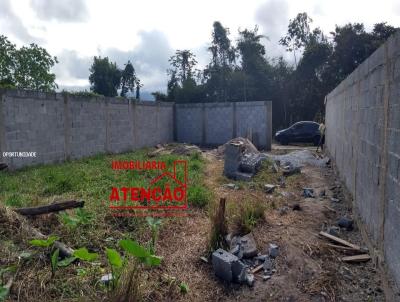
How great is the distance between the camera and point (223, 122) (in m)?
16.4

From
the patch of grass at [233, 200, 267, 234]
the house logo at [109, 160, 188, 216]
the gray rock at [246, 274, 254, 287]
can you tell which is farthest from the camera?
the house logo at [109, 160, 188, 216]

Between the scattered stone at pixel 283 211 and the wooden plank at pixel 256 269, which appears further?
the scattered stone at pixel 283 211

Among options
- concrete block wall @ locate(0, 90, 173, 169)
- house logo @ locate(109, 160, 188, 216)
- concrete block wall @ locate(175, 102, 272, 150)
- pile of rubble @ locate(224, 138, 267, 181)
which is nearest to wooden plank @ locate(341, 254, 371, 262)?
house logo @ locate(109, 160, 188, 216)

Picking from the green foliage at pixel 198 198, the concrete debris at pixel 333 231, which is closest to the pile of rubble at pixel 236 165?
the green foliage at pixel 198 198

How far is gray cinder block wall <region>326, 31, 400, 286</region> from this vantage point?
262 cm

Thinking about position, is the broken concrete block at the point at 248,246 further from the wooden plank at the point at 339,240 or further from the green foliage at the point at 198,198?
the green foliage at the point at 198,198

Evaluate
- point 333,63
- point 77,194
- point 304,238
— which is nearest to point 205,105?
point 333,63

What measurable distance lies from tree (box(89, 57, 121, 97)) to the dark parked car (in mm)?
17083

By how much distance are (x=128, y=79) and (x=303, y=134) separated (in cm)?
1916

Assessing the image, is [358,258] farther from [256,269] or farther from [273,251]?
[256,269]

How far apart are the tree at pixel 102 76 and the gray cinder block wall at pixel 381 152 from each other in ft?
85.2

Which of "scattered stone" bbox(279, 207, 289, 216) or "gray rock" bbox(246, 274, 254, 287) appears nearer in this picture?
"gray rock" bbox(246, 274, 254, 287)

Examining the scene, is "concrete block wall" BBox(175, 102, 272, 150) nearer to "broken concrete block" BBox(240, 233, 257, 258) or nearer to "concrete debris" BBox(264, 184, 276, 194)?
"concrete debris" BBox(264, 184, 276, 194)

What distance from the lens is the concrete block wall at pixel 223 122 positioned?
15.3 m
